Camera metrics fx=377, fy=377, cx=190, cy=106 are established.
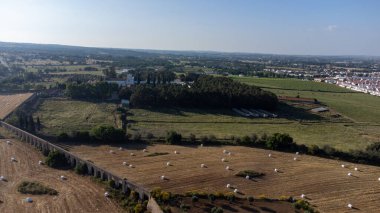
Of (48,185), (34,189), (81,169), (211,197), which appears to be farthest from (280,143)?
(34,189)

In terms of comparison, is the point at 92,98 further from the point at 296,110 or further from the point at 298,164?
the point at 298,164

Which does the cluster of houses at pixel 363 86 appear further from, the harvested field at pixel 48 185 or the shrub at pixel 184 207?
the harvested field at pixel 48 185

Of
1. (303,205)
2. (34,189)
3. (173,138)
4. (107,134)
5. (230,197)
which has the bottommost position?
(34,189)

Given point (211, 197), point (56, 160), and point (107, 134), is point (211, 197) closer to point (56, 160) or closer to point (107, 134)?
point (56, 160)

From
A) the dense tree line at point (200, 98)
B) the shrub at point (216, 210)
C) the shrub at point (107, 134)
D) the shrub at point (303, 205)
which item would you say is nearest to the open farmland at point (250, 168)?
the shrub at point (303, 205)

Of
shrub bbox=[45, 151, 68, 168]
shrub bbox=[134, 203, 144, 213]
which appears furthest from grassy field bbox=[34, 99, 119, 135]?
shrub bbox=[134, 203, 144, 213]

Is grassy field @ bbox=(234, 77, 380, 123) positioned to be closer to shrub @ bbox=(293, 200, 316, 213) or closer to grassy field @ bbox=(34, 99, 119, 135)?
grassy field @ bbox=(34, 99, 119, 135)
